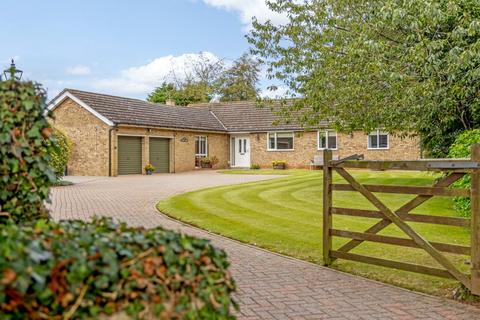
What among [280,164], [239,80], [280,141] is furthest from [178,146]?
[239,80]

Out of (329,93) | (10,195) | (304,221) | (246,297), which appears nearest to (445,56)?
(329,93)

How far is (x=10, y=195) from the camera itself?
2926 mm

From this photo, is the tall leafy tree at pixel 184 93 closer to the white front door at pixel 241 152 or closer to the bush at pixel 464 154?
the white front door at pixel 241 152

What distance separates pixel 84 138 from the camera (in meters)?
26.5

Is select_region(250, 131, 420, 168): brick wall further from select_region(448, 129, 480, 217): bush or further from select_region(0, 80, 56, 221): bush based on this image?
select_region(0, 80, 56, 221): bush

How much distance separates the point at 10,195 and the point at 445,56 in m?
9.90

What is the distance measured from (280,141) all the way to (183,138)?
7.65 meters

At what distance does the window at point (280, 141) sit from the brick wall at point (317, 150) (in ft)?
1.10

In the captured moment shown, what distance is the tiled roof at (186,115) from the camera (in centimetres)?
2677

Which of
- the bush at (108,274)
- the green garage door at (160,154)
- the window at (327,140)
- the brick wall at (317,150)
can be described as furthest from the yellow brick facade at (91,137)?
the bush at (108,274)

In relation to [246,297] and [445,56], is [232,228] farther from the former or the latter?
[445,56]

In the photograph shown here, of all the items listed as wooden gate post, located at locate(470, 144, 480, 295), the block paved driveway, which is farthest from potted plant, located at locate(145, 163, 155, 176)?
wooden gate post, located at locate(470, 144, 480, 295)

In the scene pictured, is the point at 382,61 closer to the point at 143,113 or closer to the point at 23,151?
the point at 23,151

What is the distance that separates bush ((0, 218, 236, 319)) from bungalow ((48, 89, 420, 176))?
67.1 feet
